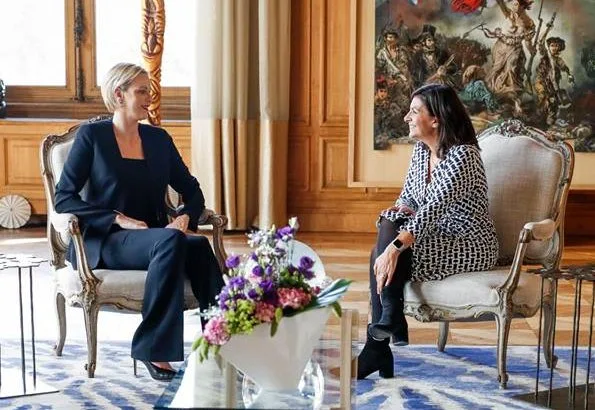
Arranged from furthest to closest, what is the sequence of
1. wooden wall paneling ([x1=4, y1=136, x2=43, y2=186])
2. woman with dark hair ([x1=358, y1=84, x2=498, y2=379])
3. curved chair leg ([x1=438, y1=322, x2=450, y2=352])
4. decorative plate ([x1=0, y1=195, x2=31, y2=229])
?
wooden wall paneling ([x1=4, y1=136, x2=43, y2=186])
decorative plate ([x1=0, y1=195, x2=31, y2=229])
curved chair leg ([x1=438, y1=322, x2=450, y2=352])
woman with dark hair ([x1=358, y1=84, x2=498, y2=379])

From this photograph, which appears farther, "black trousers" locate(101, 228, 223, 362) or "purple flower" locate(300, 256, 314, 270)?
"black trousers" locate(101, 228, 223, 362)

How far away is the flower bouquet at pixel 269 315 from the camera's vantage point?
110 inches

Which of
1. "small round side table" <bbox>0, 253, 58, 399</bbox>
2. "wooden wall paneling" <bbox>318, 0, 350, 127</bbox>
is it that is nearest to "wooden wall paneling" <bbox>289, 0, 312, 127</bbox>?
"wooden wall paneling" <bbox>318, 0, 350, 127</bbox>

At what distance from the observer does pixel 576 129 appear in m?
7.57

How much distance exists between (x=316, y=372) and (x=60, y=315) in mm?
1774

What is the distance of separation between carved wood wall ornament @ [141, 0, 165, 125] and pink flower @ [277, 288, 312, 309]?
503 centimetres

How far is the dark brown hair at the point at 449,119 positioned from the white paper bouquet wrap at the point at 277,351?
157 cm

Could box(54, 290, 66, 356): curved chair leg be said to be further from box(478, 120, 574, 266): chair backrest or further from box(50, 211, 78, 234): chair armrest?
box(478, 120, 574, 266): chair backrest

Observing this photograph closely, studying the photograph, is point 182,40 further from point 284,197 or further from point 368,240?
point 368,240

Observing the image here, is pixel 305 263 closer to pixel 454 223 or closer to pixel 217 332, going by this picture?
pixel 217 332

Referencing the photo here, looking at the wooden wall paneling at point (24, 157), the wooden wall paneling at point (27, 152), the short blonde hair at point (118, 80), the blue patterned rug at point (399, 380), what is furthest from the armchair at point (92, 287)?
the wooden wall paneling at point (24, 157)

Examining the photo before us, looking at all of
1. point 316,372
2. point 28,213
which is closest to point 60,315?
point 316,372

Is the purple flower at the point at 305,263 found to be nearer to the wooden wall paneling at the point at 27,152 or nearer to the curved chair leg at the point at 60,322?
the curved chair leg at the point at 60,322

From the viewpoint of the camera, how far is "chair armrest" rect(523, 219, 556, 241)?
4.14 meters
